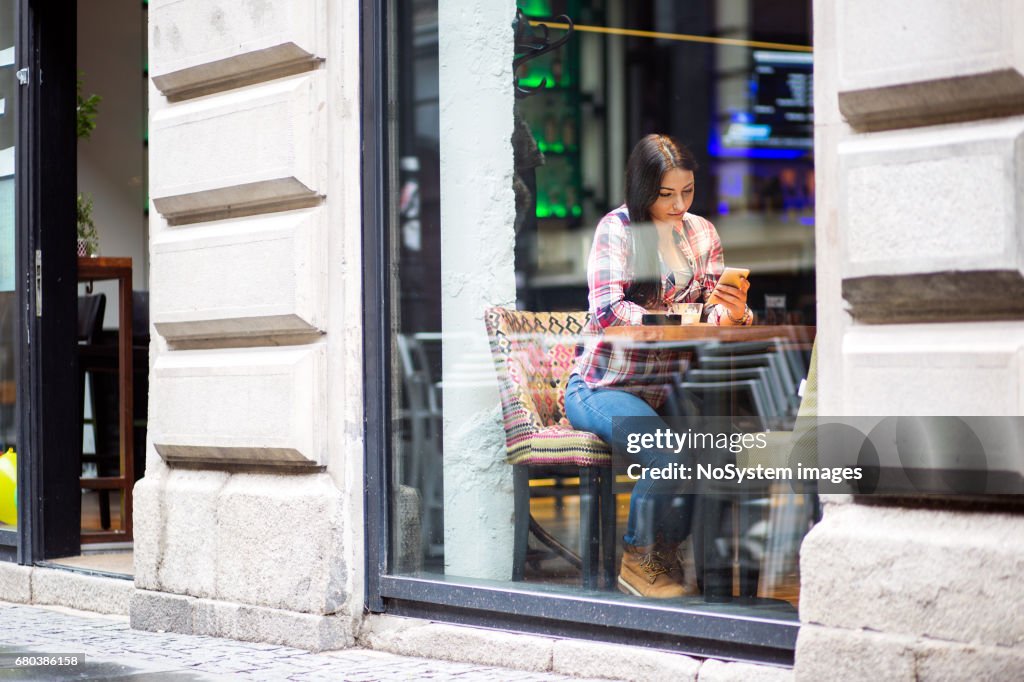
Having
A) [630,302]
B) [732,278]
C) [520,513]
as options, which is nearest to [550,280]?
[630,302]

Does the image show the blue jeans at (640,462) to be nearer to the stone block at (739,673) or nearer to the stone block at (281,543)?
the stone block at (739,673)

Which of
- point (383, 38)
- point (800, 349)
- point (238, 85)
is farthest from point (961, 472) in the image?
point (238, 85)

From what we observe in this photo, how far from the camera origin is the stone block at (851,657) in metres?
3.62

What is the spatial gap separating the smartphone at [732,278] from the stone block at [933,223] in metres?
1.08

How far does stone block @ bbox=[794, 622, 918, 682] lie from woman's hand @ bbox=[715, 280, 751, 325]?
4.24ft

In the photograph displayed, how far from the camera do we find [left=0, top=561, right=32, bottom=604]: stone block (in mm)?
6797

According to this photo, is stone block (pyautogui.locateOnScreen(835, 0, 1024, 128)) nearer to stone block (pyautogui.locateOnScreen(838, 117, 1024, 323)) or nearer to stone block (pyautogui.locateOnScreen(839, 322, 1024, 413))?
stone block (pyautogui.locateOnScreen(838, 117, 1024, 323))

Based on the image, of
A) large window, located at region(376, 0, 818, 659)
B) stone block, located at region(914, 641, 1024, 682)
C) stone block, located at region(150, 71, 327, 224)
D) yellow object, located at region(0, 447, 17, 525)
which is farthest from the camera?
yellow object, located at region(0, 447, 17, 525)

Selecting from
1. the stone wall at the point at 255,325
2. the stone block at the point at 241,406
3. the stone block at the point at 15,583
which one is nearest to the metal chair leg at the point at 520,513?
the stone wall at the point at 255,325

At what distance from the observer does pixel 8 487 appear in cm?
708

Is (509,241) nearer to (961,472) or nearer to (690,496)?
(690,496)

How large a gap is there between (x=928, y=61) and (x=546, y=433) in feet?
6.68

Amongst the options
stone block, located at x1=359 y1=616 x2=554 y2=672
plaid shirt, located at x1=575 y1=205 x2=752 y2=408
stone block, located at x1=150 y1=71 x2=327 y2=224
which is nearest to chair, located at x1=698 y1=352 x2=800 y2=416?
plaid shirt, located at x1=575 y1=205 x2=752 y2=408

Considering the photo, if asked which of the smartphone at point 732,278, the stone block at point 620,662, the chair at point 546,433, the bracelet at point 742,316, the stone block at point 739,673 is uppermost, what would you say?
the smartphone at point 732,278
